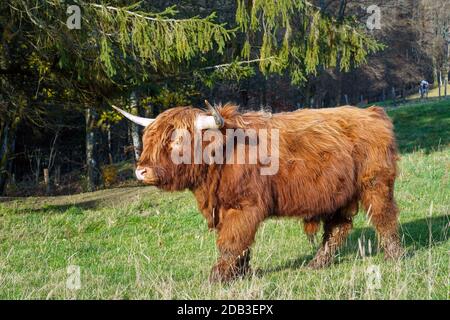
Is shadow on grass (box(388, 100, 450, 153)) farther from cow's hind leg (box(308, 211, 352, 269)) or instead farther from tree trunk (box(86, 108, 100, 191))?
tree trunk (box(86, 108, 100, 191))

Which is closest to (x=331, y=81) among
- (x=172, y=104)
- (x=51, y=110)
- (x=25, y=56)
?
(x=172, y=104)

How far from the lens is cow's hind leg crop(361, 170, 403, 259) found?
240 inches

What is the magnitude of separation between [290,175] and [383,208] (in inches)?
44.8

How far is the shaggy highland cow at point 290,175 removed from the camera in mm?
5418

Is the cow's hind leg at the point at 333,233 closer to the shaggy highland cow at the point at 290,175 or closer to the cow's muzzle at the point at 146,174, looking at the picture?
A: the shaggy highland cow at the point at 290,175

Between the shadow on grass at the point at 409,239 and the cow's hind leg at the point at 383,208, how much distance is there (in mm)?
174

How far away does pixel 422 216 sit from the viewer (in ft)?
26.5

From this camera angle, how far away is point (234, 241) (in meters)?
5.32

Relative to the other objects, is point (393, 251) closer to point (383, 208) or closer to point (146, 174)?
point (383, 208)

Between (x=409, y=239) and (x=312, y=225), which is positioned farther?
(x=409, y=239)

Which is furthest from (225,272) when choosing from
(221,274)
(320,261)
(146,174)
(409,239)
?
(409,239)
